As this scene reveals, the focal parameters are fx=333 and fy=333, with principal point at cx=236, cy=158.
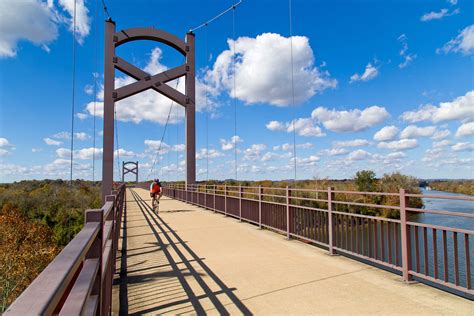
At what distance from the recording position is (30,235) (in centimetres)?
2644

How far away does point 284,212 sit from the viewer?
7555 mm

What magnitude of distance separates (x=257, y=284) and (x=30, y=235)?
1108 inches

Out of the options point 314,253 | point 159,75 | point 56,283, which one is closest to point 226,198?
point 314,253

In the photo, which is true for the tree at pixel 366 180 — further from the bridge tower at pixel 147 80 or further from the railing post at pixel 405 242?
the railing post at pixel 405 242

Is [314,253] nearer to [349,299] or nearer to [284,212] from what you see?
[284,212]

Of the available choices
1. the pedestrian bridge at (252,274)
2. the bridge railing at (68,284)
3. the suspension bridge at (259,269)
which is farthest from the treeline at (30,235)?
the bridge railing at (68,284)

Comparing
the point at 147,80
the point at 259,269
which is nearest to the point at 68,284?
the point at 259,269

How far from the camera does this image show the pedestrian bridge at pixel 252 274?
5.24 ft

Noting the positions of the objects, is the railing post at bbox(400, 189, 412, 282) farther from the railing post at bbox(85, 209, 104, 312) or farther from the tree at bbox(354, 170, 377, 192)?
the tree at bbox(354, 170, 377, 192)

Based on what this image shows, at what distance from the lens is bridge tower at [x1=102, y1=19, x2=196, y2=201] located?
69.4ft

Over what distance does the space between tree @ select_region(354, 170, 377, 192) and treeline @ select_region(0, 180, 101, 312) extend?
63.3 feet

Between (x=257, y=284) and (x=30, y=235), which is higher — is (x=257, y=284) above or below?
above

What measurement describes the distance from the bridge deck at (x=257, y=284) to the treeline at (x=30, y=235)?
8.27 metres

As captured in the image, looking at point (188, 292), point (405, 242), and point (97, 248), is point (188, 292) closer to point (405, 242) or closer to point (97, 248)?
point (97, 248)
